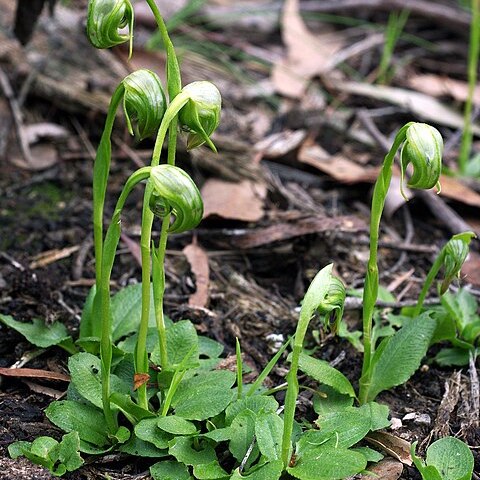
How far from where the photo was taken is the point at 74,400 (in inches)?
90.5

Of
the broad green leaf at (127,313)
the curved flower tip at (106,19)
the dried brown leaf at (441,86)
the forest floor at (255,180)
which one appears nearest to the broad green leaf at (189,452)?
the forest floor at (255,180)

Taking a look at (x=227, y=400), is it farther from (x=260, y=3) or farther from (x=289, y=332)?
(x=260, y=3)

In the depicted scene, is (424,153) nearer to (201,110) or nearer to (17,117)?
(201,110)

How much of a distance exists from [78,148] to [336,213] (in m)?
1.31

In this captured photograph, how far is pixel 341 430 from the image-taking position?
2168 millimetres

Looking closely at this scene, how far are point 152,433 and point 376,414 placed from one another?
66 cm

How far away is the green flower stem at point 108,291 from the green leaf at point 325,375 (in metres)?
0.57

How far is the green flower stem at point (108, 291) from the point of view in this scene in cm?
188

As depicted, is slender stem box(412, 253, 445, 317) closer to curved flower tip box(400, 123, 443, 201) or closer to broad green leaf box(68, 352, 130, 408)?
curved flower tip box(400, 123, 443, 201)

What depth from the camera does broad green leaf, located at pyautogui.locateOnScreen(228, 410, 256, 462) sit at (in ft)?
→ 6.97

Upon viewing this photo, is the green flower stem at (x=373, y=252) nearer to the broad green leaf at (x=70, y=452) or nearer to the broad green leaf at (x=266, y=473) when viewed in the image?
the broad green leaf at (x=266, y=473)

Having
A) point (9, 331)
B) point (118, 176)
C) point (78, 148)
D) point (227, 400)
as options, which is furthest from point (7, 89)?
point (227, 400)

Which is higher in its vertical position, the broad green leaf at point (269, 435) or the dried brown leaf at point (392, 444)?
the broad green leaf at point (269, 435)

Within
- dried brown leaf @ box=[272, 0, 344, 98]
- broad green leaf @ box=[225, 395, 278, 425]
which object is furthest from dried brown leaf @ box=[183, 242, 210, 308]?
dried brown leaf @ box=[272, 0, 344, 98]
